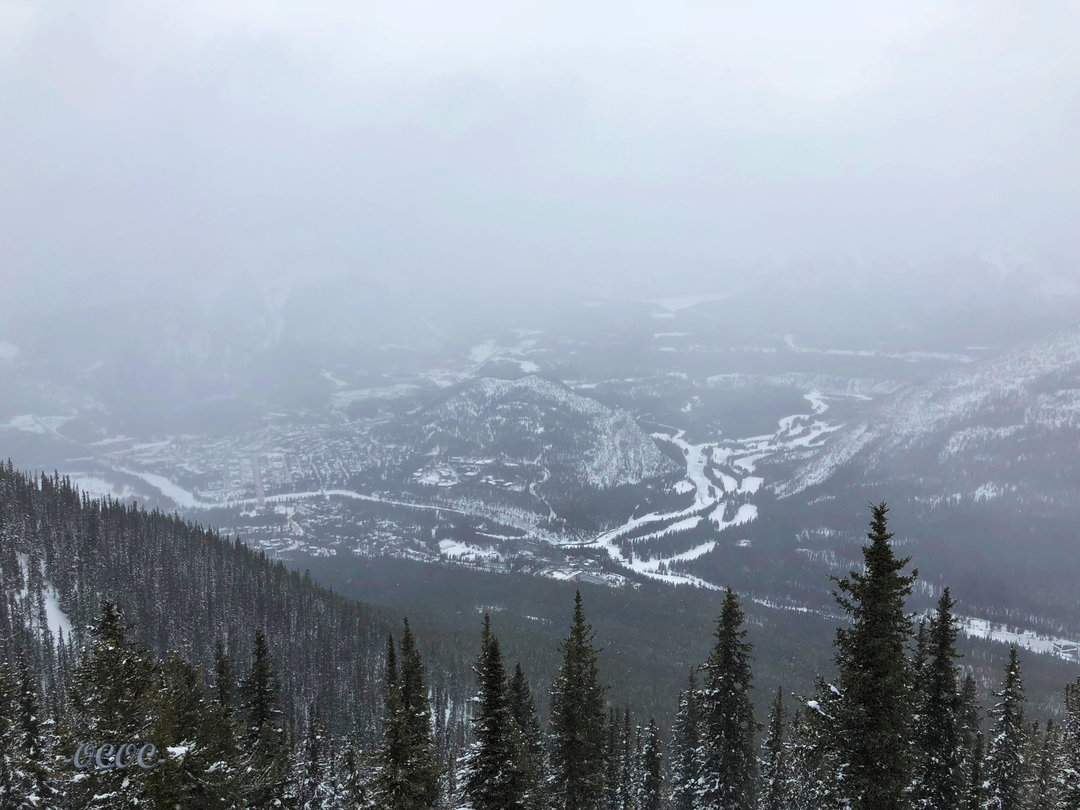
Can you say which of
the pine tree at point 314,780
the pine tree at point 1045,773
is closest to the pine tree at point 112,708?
the pine tree at point 314,780

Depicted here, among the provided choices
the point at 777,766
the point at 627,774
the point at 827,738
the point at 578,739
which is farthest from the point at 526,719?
the point at 827,738

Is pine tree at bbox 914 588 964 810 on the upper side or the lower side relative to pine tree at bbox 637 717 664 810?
upper

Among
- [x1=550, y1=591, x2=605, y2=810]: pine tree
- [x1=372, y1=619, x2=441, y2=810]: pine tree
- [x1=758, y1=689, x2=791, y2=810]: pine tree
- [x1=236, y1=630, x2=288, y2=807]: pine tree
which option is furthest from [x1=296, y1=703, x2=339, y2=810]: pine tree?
[x1=758, y1=689, x2=791, y2=810]: pine tree

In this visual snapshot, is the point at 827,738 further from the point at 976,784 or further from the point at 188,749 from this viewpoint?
the point at 188,749

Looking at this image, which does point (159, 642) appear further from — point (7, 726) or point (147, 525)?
point (7, 726)

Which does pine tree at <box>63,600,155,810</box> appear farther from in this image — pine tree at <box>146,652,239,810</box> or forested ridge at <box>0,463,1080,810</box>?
pine tree at <box>146,652,239,810</box>

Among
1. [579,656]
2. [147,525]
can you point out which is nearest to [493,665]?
[579,656]
